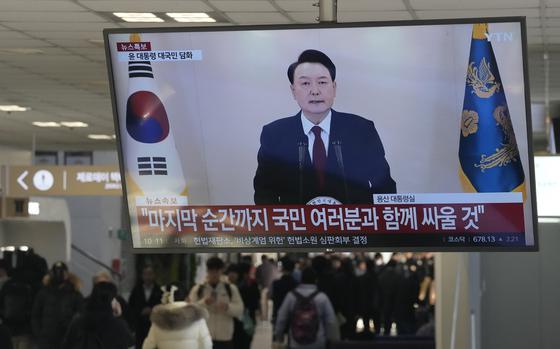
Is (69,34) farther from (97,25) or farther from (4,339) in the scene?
(4,339)

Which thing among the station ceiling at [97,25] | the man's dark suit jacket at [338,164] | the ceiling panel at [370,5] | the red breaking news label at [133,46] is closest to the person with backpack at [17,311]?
the station ceiling at [97,25]

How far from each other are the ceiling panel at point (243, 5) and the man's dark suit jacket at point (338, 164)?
2.42 metres

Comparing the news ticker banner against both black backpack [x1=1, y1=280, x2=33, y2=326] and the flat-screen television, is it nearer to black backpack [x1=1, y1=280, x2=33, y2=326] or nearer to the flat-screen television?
the flat-screen television

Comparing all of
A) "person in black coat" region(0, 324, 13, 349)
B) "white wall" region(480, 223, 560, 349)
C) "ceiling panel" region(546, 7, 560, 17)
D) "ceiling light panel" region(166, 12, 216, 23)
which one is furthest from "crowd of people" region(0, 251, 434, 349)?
"ceiling panel" region(546, 7, 560, 17)

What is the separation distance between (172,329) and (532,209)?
17.1 ft

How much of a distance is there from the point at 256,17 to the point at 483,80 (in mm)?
3582

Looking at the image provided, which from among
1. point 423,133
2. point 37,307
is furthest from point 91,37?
point 423,133

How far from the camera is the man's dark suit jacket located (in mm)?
6977

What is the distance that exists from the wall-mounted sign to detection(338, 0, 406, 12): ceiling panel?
8.37 m

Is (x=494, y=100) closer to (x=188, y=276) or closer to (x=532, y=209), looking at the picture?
(x=532, y=209)

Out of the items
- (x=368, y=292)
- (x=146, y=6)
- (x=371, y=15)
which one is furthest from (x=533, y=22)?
(x=368, y=292)

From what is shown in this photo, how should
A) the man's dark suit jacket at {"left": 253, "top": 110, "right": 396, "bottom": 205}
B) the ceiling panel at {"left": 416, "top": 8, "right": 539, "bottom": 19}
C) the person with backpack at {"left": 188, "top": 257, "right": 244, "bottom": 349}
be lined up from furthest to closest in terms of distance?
the person with backpack at {"left": 188, "top": 257, "right": 244, "bottom": 349} → the ceiling panel at {"left": 416, "top": 8, "right": 539, "bottom": 19} → the man's dark suit jacket at {"left": 253, "top": 110, "right": 396, "bottom": 205}

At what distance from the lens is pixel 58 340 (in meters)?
13.7

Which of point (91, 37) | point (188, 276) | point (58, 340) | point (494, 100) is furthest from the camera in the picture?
point (188, 276)
